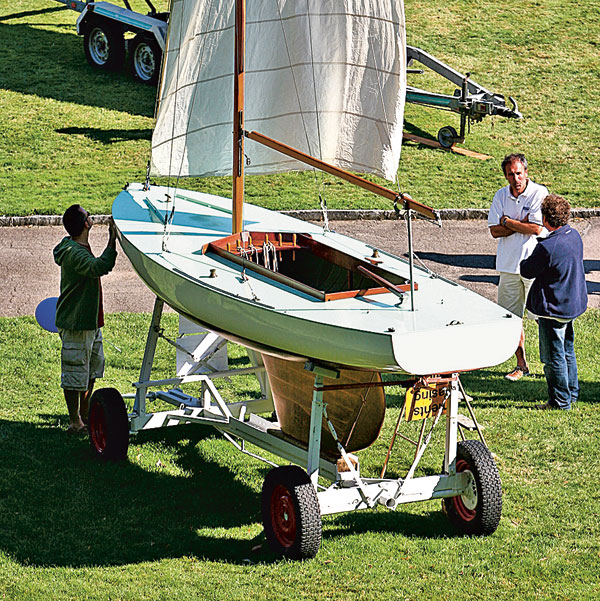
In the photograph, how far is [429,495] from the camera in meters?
6.52

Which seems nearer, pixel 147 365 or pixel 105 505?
pixel 105 505

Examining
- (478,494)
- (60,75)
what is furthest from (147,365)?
(60,75)

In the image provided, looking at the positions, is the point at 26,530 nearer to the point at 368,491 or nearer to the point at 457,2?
the point at 368,491

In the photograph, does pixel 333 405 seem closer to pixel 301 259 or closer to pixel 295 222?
pixel 301 259

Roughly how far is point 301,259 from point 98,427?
83.2 inches

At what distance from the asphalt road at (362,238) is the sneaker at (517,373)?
266cm

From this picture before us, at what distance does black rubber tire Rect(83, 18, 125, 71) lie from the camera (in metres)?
22.3

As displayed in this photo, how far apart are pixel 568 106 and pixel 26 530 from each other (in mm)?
18400

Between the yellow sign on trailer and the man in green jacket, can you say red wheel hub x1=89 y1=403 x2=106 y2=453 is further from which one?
the yellow sign on trailer

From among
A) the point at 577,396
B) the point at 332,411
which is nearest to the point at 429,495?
the point at 332,411

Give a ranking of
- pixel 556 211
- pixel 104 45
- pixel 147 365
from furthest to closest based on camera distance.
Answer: pixel 104 45
pixel 556 211
pixel 147 365

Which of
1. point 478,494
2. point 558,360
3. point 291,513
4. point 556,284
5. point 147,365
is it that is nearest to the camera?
point 291,513

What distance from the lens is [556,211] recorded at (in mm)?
8562

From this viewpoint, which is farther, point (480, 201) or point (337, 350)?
point (480, 201)
